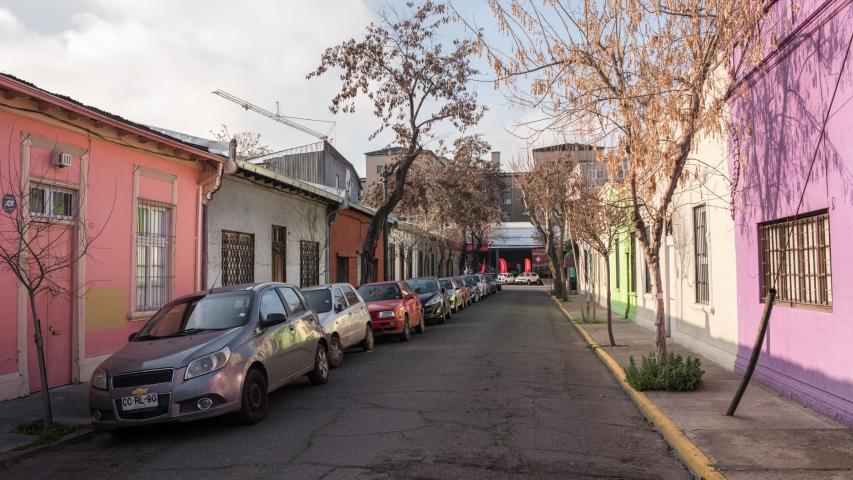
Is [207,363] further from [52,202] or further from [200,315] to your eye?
[52,202]

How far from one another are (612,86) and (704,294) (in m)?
5.91

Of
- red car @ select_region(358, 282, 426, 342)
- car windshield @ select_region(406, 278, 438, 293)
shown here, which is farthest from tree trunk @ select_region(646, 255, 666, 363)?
car windshield @ select_region(406, 278, 438, 293)

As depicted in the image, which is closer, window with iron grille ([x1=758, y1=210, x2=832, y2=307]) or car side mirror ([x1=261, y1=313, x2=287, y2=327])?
window with iron grille ([x1=758, y1=210, x2=832, y2=307])

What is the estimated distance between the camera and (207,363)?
7.24m

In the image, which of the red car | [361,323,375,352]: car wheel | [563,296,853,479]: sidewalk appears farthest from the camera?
the red car

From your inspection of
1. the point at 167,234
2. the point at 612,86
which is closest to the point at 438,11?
the point at 167,234

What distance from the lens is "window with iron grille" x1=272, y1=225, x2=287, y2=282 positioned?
752 inches

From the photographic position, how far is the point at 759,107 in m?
9.39

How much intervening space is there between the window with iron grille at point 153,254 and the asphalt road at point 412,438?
427 cm

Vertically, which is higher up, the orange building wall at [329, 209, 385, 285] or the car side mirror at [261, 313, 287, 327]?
the orange building wall at [329, 209, 385, 285]

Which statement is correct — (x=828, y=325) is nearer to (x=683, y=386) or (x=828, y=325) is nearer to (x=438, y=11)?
(x=683, y=386)

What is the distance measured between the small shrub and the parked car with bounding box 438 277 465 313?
16.9 meters

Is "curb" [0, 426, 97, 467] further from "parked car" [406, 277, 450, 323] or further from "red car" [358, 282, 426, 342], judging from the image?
"parked car" [406, 277, 450, 323]

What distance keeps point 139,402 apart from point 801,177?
7998 millimetres
